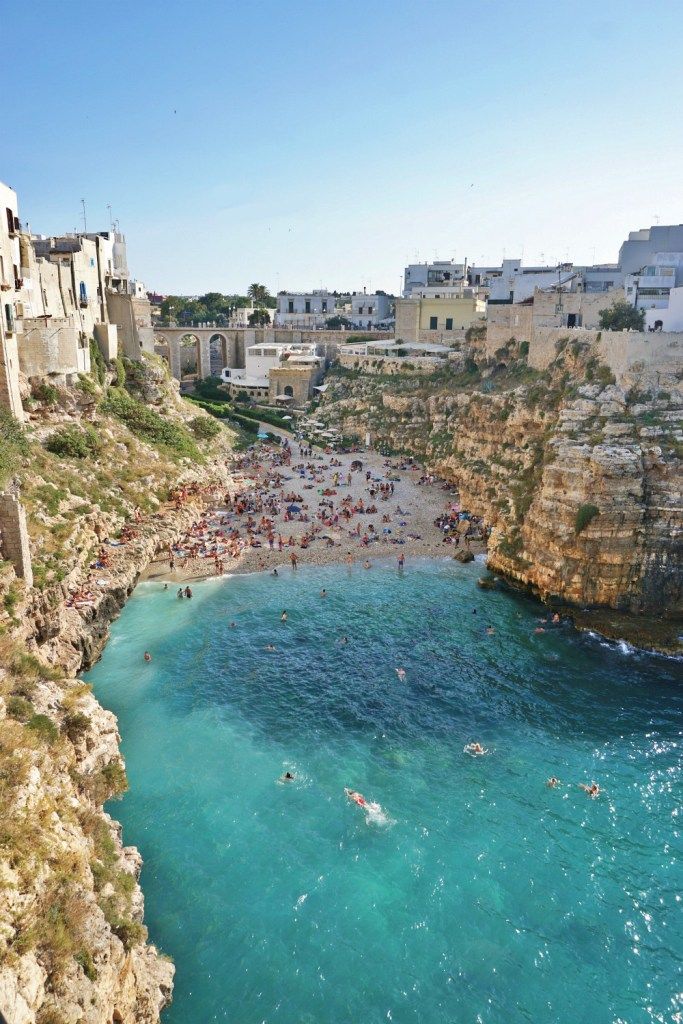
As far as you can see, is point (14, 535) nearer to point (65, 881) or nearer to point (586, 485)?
point (65, 881)

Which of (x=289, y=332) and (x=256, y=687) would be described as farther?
(x=289, y=332)

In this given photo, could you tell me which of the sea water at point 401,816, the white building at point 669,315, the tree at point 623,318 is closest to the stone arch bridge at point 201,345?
the tree at point 623,318

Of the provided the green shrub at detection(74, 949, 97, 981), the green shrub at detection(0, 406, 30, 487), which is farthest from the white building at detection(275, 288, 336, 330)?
the green shrub at detection(74, 949, 97, 981)

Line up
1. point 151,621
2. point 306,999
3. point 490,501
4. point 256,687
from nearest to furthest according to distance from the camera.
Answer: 1. point 306,999
2. point 256,687
3. point 151,621
4. point 490,501

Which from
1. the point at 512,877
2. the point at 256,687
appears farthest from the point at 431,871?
the point at 256,687

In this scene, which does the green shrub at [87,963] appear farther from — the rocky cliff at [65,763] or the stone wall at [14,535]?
→ the stone wall at [14,535]

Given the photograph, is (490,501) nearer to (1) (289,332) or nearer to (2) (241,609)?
(2) (241,609)
